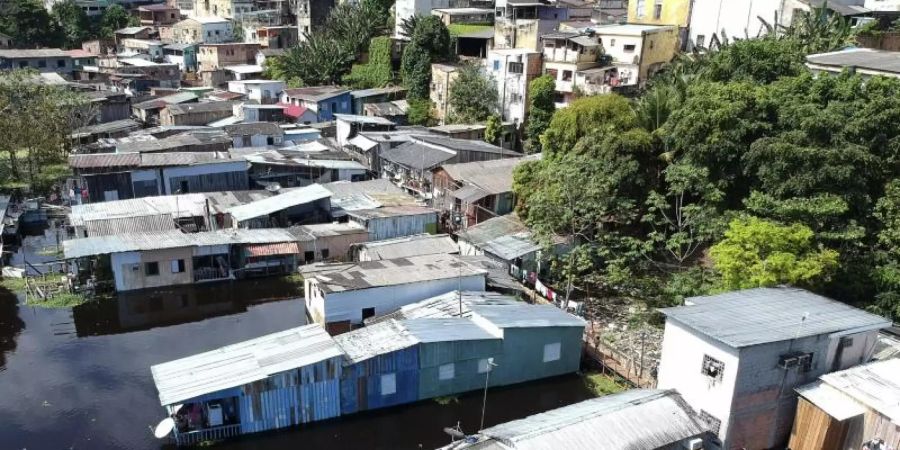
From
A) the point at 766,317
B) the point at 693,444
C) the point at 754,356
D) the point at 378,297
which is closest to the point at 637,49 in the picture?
the point at 378,297

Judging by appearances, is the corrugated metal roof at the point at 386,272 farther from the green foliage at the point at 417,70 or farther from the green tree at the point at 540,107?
the green foliage at the point at 417,70

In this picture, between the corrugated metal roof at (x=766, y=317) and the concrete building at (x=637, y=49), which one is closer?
the corrugated metal roof at (x=766, y=317)

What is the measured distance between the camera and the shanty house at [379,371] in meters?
21.1

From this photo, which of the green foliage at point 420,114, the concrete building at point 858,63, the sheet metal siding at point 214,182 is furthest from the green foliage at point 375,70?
the concrete building at point 858,63

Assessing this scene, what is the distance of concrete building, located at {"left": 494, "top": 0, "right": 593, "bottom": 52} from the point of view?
181 ft

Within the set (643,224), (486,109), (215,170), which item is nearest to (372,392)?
(643,224)

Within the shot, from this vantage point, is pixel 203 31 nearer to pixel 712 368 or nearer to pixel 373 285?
pixel 373 285

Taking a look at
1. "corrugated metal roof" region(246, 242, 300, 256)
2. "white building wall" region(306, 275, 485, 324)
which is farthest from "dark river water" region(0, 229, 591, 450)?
"white building wall" region(306, 275, 485, 324)

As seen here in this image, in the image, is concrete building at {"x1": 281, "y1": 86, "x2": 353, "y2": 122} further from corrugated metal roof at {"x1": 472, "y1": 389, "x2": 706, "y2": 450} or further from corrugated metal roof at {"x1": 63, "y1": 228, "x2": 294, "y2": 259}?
corrugated metal roof at {"x1": 472, "y1": 389, "x2": 706, "y2": 450}

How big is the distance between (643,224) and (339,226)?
52.5 feet

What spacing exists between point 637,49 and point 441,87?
57.4 feet

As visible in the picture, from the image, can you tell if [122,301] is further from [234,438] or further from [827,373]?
[827,373]

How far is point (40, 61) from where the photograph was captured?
240ft

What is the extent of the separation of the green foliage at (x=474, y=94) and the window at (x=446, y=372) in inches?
1324
